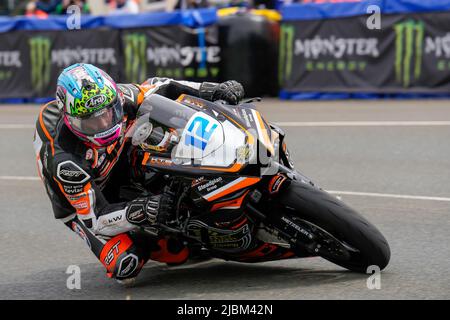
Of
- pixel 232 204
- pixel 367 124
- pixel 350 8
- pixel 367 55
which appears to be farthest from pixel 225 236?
pixel 350 8

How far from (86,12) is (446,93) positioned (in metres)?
8.90

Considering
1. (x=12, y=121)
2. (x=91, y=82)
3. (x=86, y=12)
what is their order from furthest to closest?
1. (x=86, y=12)
2. (x=12, y=121)
3. (x=91, y=82)

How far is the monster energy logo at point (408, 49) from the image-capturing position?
1368 cm

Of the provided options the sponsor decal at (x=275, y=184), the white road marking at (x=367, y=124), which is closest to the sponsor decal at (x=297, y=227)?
the sponsor decal at (x=275, y=184)

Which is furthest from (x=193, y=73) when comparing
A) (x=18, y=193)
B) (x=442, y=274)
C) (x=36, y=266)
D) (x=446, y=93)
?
(x=442, y=274)

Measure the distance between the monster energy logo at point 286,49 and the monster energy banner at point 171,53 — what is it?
1116 millimetres

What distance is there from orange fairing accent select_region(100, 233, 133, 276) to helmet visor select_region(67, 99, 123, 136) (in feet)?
2.36

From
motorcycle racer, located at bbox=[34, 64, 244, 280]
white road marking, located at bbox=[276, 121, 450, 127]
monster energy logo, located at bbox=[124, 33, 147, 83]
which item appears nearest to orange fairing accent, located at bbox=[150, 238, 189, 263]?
motorcycle racer, located at bbox=[34, 64, 244, 280]

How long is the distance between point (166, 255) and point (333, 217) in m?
1.26

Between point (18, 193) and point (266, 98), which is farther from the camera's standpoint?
point (266, 98)
